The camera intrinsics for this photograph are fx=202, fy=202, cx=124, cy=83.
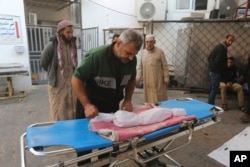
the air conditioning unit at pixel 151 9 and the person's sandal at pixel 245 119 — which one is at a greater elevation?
the air conditioning unit at pixel 151 9

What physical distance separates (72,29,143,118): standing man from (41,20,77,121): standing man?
0.76 metres

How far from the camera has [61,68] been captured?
6.93ft

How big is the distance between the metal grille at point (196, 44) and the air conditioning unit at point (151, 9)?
0.33 meters

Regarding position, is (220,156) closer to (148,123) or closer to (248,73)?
(148,123)

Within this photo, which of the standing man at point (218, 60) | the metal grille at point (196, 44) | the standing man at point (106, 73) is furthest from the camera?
the metal grille at point (196, 44)

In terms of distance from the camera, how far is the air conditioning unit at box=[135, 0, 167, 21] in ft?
16.6

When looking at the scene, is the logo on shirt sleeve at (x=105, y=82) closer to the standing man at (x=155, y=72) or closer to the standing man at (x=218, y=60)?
the standing man at (x=155, y=72)

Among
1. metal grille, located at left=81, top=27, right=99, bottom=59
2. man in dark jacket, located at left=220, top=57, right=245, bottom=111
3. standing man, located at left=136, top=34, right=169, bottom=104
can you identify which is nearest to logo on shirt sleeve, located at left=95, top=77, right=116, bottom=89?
standing man, located at left=136, top=34, right=169, bottom=104

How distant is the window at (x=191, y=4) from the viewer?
5.18m

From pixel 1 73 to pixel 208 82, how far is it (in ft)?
14.5

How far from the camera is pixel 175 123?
133cm

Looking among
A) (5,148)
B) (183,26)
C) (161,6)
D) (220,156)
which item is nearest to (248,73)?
(220,156)

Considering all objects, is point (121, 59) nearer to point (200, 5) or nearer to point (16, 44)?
point (16, 44)

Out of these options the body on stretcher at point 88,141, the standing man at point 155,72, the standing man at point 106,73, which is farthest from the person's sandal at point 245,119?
the standing man at point 106,73
